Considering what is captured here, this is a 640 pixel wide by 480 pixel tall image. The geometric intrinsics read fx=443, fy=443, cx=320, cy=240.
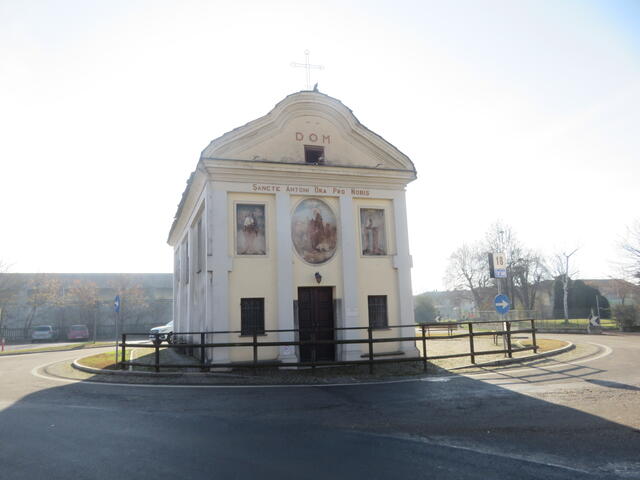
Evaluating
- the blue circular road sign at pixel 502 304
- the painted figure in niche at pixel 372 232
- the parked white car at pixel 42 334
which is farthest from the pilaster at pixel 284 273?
the parked white car at pixel 42 334

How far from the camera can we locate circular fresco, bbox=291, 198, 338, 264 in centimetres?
1546

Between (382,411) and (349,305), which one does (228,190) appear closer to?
(349,305)

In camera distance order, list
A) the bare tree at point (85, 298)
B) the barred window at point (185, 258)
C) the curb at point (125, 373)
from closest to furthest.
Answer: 1. the curb at point (125, 373)
2. the barred window at point (185, 258)
3. the bare tree at point (85, 298)

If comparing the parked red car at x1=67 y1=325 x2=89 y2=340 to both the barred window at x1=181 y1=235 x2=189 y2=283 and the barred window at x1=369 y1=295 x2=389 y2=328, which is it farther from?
the barred window at x1=369 y1=295 x2=389 y2=328

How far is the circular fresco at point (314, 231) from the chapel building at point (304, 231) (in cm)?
4

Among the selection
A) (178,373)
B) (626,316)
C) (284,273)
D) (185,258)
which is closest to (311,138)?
(284,273)

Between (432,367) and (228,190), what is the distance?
28.0ft

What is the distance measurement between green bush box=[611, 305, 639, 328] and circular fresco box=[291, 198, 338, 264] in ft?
82.6

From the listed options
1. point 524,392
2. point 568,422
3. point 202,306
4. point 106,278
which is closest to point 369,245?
point 202,306

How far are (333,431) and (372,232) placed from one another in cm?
1080

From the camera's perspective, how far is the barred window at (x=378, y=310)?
16.0 m

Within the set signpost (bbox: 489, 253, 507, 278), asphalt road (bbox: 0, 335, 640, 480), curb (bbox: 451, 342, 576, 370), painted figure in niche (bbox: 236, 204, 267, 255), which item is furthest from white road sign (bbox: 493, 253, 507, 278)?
painted figure in niche (bbox: 236, 204, 267, 255)

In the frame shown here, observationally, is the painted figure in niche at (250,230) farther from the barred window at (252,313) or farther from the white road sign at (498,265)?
the white road sign at (498,265)

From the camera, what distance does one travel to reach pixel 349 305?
15.4 metres
